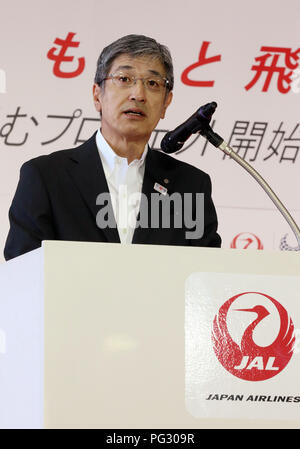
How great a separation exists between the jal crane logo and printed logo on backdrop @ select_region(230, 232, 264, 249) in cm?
151

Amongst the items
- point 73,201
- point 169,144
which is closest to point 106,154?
point 73,201

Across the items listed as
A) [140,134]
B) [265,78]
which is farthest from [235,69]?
[140,134]

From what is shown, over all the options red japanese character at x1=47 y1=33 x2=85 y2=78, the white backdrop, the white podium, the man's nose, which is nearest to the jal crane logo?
the white podium

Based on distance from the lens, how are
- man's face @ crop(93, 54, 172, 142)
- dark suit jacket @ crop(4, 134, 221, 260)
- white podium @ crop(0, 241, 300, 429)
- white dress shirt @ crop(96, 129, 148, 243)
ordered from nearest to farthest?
1. white podium @ crop(0, 241, 300, 429)
2. dark suit jacket @ crop(4, 134, 221, 260)
3. white dress shirt @ crop(96, 129, 148, 243)
4. man's face @ crop(93, 54, 172, 142)

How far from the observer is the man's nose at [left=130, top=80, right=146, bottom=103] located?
79.0 inches

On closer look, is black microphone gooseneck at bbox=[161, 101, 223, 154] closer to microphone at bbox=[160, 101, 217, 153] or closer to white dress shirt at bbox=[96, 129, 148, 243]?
microphone at bbox=[160, 101, 217, 153]

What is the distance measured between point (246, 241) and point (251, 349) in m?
1.55

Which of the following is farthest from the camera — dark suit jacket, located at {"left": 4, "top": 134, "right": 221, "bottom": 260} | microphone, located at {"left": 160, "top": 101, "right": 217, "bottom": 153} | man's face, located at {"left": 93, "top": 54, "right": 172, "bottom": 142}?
man's face, located at {"left": 93, "top": 54, "right": 172, "bottom": 142}

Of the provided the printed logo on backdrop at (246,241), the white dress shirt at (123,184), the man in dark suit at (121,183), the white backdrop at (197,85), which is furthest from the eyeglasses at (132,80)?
the printed logo on backdrop at (246,241)

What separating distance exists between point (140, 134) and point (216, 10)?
38.6 inches

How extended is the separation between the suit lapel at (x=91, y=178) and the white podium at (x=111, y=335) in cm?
58

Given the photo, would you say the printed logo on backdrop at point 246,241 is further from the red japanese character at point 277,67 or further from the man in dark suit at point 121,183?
the man in dark suit at point 121,183

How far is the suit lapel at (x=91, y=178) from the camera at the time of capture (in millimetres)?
1836

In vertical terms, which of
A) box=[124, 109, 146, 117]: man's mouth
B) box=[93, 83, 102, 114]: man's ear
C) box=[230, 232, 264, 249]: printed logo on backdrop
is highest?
box=[93, 83, 102, 114]: man's ear
